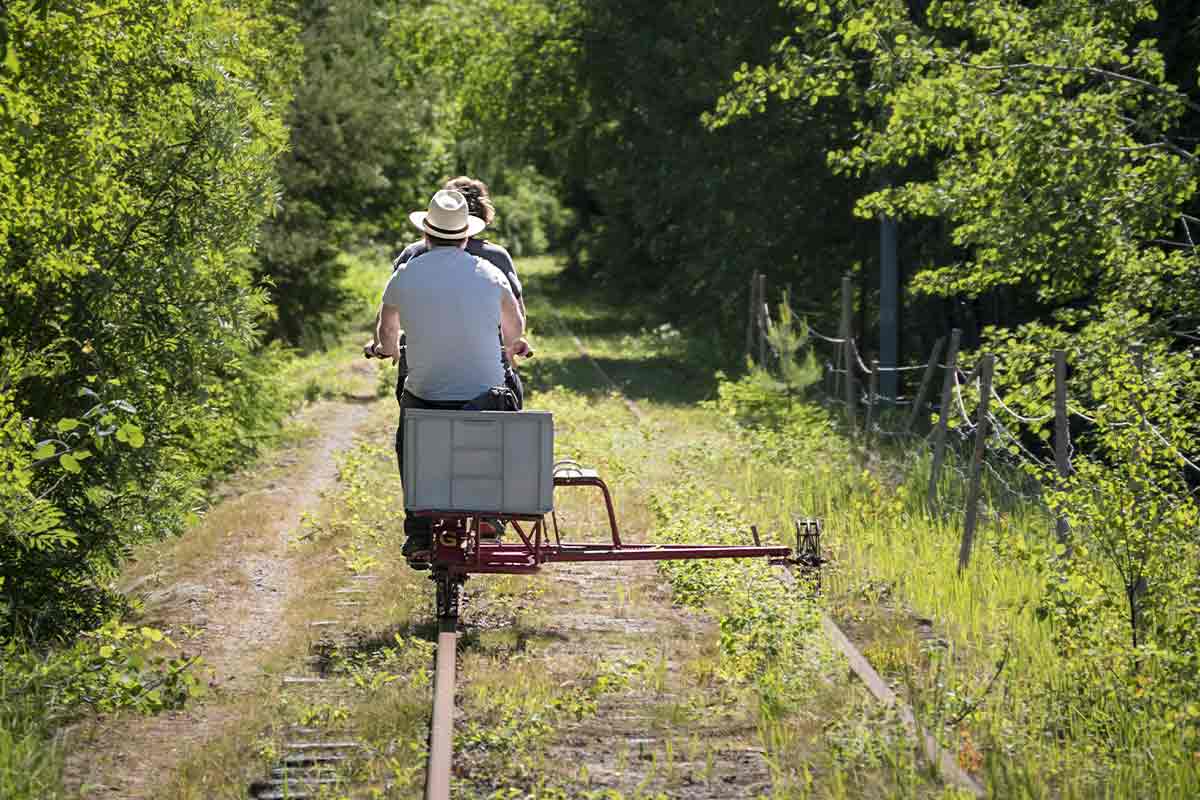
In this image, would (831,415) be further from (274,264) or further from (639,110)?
(639,110)

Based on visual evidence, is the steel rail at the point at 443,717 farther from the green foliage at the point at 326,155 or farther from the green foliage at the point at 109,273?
the green foliage at the point at 326,155

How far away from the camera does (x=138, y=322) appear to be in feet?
34.3

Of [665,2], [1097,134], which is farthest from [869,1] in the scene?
[665,2]

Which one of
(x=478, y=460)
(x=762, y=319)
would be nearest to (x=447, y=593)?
(x=478, y=460)

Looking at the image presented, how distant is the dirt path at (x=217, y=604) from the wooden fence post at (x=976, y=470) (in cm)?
417

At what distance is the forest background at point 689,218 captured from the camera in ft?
27.7

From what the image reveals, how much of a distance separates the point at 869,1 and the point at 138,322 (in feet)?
26.7

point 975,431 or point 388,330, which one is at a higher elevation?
point 388,330

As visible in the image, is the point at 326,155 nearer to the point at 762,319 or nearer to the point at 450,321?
the point at 762,319

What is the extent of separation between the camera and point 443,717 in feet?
22.5

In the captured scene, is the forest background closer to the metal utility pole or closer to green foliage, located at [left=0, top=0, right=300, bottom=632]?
green foliage, located at [left=0, top=0, right=300, bottom=632]

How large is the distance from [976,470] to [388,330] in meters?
4.08

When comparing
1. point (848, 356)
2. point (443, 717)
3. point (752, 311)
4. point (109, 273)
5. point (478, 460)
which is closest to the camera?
point (443, 717)

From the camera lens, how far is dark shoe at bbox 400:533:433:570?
8.43 metres
